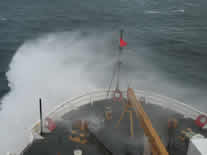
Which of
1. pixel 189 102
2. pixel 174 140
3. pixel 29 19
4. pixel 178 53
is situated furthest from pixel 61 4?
pixel 174 140

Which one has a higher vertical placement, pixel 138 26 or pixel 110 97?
pixel 138 26

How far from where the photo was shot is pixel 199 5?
84.1 meters

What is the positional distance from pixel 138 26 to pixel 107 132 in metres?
47.0

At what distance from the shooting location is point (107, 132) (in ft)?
67.5

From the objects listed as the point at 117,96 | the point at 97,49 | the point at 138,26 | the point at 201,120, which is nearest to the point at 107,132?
the point at 117,96

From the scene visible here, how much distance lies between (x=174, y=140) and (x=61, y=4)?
72997mm

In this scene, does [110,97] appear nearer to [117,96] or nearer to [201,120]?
[117,96]

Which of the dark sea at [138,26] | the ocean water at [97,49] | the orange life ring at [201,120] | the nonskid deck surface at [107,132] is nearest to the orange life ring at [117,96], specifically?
the nonskid deck surface at [107,132]

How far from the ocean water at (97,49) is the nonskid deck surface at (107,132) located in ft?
34.2

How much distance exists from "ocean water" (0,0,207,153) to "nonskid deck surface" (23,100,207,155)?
34.2ft

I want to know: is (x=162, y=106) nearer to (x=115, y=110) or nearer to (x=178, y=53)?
(x=115, y=110)

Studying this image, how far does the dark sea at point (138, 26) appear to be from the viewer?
45.1 metres

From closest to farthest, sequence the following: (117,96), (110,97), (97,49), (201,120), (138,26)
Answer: (201,120), (117,96), (110,97), (97,49), (138,26)

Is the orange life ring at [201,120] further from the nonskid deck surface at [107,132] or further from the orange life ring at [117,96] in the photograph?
the orange life ring at [117,96]
